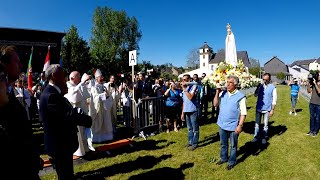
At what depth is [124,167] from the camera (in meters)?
6.34

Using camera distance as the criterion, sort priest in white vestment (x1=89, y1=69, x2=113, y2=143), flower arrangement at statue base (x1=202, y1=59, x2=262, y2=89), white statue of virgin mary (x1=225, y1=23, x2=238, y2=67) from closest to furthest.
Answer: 1. flower arrangement at statue base (x1=202, y1=59, x2=262, y2=89)
2. priest in white vestment (x1=89, y1=69, x2=113, y2=143)
3. white statue of virgin mary (x1=225, y1=23, x2=238, y2=67)

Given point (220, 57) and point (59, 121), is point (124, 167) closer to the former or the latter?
point (59, 121)

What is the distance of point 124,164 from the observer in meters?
6.54

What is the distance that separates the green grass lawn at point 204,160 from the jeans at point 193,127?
1.03 feet

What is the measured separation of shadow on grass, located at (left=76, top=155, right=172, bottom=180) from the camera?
588cm

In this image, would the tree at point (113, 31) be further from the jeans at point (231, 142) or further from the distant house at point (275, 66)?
the distant house at point (275, 66)

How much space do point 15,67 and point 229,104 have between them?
4.57 m

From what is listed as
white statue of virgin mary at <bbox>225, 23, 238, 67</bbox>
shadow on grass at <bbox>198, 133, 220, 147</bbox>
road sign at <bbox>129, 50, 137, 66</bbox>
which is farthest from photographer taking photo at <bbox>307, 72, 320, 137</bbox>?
road sign at <bbox>129, 50, 137, 66</bbox>

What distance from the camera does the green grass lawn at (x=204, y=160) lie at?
5.92 meters

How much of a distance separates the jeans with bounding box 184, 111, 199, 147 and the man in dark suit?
4.22 m

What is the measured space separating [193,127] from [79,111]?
4.51 m

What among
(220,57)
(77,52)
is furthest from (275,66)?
(77,52)

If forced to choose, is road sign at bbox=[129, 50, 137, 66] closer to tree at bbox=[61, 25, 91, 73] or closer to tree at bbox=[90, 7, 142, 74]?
tree at bbox=[61, 25, 91, 73]

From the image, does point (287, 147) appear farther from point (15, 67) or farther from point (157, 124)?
point (15, 67)
